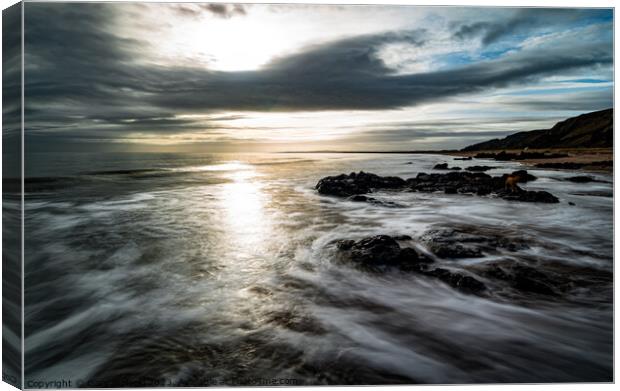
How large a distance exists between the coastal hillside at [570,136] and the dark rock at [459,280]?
1500 mm

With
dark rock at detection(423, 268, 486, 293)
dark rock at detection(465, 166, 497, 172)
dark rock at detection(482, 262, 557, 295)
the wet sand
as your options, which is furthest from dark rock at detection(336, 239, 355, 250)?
dark rock at detection(465, 166, 497, 172)

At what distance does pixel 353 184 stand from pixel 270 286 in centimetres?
207

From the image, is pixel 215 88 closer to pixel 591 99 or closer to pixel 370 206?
pixel 370 206

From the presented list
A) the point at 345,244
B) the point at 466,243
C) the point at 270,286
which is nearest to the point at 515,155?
the point at 466,243

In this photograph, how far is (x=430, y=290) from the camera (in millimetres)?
4031

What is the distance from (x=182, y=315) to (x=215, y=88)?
7.42 feet

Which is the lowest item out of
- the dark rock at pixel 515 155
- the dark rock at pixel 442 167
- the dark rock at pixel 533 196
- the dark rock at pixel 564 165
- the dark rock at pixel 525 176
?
the dark rock at pixel 533 196

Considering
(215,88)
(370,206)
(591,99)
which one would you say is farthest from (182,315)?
(591,99)

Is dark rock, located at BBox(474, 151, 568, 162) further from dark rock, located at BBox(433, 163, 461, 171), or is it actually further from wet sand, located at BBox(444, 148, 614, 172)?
dark rock, located at BBox(433, 163, 461, 171)

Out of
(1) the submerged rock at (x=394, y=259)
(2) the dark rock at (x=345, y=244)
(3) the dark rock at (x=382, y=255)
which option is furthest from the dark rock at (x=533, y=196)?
(2) the dark rock at (x=345, y=244)

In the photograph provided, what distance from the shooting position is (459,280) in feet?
13.3

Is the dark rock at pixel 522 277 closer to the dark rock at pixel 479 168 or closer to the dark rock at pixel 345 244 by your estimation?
the dark rock at pixel 345 244

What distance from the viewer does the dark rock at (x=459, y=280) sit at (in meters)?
3.98

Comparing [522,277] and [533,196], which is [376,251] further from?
[533,196]
